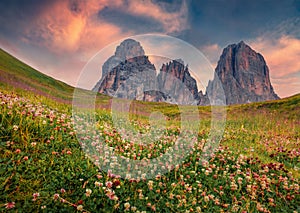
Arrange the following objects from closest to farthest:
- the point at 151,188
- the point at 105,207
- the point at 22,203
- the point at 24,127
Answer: the point at 22,203 < the point at 105,207 < the point at 151,188 < the point at 24,127

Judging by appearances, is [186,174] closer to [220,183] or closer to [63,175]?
[220,183]

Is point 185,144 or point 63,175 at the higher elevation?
point 185,144

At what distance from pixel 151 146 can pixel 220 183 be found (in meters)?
2.77

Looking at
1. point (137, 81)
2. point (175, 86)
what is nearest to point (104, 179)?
point (175, 86)

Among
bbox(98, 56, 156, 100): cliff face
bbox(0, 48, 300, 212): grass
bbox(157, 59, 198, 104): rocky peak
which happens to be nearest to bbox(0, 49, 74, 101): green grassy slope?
bbox(98, 56, 156, 100): cliff face

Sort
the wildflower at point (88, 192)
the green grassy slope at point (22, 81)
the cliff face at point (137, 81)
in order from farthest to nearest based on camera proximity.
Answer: the green grassy slope at point (22, 81), the cliff face at point (137, 81), the wildflower at point (88, 192)

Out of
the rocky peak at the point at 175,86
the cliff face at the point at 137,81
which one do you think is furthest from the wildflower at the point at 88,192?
the cliff face at the point at 137,81

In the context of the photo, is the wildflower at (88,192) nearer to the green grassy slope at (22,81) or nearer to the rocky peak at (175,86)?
the rocky peak at (175,86)

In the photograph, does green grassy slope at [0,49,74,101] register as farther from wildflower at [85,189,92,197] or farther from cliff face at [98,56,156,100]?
wildflower at [85,189,92,197]

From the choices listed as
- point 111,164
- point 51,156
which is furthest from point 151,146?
point 51,156

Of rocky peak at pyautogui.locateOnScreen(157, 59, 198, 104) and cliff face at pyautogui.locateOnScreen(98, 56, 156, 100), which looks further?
cliff face at pyautogui.locateOnScreen(98, 56, 156, 100)

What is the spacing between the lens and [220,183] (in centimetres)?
692

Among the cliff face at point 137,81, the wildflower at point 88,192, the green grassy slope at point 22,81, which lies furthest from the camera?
the green grassy slope at point 22,81

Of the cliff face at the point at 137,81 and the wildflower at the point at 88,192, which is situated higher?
the cliff face at the point at 137,81
